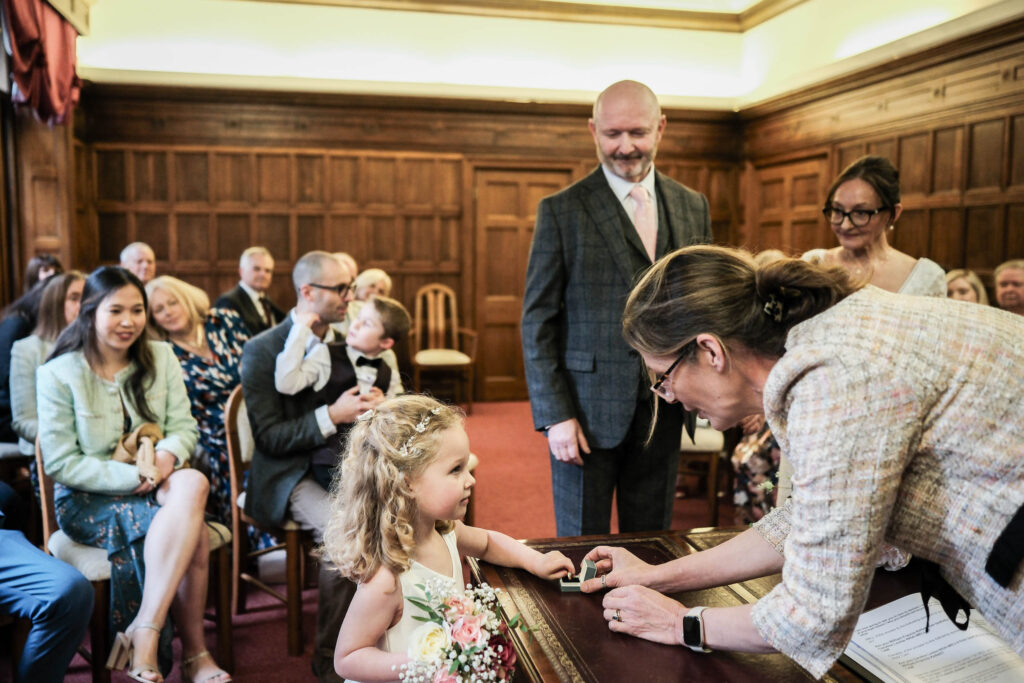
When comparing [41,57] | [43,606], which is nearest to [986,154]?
[43,606]

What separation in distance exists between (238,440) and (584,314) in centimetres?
156

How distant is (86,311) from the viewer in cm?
284

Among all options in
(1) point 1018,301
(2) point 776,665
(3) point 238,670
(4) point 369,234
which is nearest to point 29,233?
(4) point 369,234

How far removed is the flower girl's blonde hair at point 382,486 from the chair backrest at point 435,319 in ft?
21.0

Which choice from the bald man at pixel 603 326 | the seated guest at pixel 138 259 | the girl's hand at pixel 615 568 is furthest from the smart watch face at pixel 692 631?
the seated guest at pixel 138 259

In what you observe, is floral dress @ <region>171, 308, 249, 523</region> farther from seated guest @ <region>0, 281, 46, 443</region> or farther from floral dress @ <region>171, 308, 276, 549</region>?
seated guest @ <region>0, 281, 46, 443</region>

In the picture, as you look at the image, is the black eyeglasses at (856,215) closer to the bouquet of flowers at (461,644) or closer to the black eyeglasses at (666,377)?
the black eyeglasses at (666,377)

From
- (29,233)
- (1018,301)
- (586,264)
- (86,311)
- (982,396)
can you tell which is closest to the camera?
(982,396)

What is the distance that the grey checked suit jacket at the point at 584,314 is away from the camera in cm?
241

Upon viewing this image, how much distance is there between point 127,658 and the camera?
8.25 ft

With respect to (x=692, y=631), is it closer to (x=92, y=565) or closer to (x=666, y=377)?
(x=666, y=377)

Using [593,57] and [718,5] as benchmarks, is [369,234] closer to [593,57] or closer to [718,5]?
[593,57]

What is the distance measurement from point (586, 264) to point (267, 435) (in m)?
1.34

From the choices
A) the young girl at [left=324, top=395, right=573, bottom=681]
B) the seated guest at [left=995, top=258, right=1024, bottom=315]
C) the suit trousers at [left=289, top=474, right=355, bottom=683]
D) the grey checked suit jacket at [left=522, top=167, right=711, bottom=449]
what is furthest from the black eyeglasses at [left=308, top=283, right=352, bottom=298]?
the seated guest at [left=995, top=258, right=1024, bottom=315]
